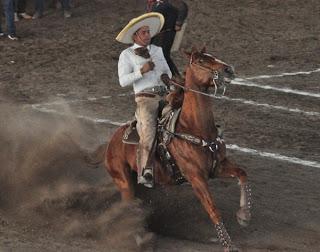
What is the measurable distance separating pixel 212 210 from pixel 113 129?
5.25 metres

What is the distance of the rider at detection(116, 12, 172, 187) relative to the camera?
9.23 meters

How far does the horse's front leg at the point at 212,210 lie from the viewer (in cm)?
861

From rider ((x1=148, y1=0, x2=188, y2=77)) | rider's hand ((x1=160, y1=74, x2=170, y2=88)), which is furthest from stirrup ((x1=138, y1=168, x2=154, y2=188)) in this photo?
rider ((x1=148, y1=0, x2=188, y2=77))

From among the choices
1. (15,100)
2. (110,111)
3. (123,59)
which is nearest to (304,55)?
(110,111)

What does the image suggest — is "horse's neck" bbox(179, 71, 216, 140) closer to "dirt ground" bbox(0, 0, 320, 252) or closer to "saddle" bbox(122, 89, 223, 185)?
"saddle" bbox(122, 89, 223, 185)

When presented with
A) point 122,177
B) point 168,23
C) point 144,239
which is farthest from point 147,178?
point 168,23

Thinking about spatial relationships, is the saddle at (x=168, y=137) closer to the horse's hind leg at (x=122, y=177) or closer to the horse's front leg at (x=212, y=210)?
the horse's front leg at (x=212, y=210)

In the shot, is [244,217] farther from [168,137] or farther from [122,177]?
[122,177]

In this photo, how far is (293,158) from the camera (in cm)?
1217

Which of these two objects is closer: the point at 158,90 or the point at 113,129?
the point at 158,90

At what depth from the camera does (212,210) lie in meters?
8.64

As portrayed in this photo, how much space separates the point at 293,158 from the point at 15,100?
19.3 feet

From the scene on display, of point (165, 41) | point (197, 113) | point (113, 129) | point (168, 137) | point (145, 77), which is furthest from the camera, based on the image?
point (165, 41)

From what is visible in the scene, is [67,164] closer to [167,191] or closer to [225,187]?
[167,191]
